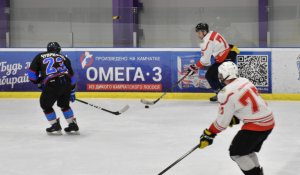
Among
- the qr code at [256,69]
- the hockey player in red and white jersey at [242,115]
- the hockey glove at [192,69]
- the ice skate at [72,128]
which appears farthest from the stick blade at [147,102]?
the hockey player in red and white jersey at [242,115]

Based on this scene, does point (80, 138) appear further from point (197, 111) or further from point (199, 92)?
point (199, 92)

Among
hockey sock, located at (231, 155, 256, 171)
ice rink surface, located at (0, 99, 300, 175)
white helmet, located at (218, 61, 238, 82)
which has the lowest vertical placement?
ice rink surface, located at (0, 99, 300, 175)

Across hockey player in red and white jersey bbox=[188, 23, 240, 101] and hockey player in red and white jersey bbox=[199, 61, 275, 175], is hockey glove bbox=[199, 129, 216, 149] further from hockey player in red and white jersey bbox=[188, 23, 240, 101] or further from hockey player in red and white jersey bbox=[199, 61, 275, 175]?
hockey player in red and white jersey bbox=[188, 23, 240, 101]

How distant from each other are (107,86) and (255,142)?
590 cm

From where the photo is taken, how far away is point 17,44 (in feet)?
33.6

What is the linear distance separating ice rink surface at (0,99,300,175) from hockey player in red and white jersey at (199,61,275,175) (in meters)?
0.86

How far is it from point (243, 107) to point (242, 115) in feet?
0.25

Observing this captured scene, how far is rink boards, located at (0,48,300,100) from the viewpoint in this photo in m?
9.55

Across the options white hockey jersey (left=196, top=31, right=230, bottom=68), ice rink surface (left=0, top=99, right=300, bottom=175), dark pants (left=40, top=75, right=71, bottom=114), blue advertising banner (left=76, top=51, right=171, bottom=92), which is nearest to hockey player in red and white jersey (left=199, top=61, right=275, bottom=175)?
ice rink surface (left=0, top=99, right=300, bottom=175)

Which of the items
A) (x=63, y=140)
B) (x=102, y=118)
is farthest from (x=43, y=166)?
(x=102, y=118)

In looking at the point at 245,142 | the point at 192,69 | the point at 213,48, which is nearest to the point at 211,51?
the point at 213,48

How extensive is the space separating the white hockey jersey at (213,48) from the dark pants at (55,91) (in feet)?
8.55

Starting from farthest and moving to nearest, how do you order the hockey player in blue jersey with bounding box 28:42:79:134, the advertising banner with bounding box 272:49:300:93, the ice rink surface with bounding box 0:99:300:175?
the advertising banner with bounding box 272:49:300:93
the hockey player in blue jersey with bounding box 28:42:79:134
the ice rink surface with bounding box 0:99:300:175

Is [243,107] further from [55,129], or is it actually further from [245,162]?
[55,129]
